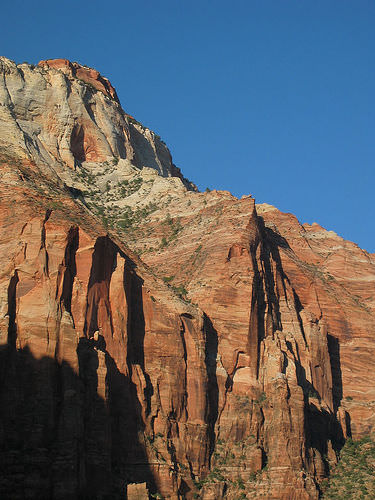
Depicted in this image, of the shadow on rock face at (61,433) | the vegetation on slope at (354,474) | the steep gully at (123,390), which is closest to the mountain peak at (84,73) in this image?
the steep gully at (123,390)

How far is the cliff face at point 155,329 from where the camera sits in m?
70.6

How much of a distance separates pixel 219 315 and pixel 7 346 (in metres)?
23.4

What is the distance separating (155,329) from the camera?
3275 inches

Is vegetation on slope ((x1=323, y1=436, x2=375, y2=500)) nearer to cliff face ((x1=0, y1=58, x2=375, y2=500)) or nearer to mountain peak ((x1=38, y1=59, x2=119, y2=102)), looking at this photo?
cliff face ((x1=0, y1=58, x2=375, y2=500))

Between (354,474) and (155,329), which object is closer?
(155,329)

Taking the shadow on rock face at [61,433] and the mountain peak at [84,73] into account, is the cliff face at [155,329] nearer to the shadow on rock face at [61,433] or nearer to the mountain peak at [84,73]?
the shadow on rock face at [61,433]

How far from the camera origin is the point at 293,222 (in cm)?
11588

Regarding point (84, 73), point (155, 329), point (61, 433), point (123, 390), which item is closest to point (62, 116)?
point (84, 73)

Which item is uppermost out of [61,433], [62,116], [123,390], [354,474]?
[62,116]

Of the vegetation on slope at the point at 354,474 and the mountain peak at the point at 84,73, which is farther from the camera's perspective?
the mountain peak at the point at 84,73

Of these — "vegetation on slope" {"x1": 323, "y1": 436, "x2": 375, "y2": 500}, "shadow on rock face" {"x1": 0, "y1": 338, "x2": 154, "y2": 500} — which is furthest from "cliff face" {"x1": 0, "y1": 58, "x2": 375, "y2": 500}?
"vegetation on slope" {"x1": 323, "y1": 436, "x2": 375, "y2": 500}

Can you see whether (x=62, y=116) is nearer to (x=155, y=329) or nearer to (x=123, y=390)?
(x=155, y=329)

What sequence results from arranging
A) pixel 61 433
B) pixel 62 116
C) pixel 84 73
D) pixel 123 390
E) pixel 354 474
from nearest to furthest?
pixel 61 433 → pixel 123 390 → pixel 354 474 → pixel 62 116 → pixel 84 73

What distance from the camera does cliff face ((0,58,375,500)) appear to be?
70562mm
